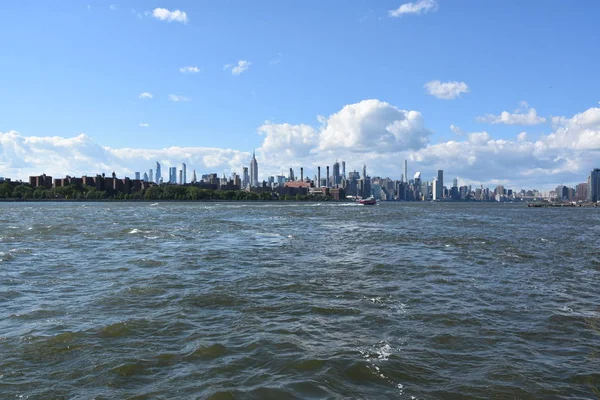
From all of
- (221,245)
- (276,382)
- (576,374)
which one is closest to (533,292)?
(576,374)

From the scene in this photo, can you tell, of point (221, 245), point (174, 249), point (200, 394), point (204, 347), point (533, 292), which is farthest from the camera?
point (221, 245)

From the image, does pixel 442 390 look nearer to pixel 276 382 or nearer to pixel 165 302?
pixel 276 382

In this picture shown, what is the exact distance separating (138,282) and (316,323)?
1024 centimetres

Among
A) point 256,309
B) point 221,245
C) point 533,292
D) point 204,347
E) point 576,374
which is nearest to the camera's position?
point 576,374

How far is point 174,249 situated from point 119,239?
34.8 feet

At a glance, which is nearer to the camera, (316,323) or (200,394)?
(200,394)

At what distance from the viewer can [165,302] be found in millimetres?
15953

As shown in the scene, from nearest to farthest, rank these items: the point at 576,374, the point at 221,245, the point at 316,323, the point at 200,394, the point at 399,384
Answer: the point at 200,394 → the point at 399,384 → the point at 576,374 → the point at 316,323 → the point at 221,245

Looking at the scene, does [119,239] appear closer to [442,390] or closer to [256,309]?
[256,309]

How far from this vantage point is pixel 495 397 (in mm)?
8602

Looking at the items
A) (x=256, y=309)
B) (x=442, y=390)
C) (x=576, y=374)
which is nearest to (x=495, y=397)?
(x=442, y=390)

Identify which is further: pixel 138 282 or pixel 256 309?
pixel 138 282

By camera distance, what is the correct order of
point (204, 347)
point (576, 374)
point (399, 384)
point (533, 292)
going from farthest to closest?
point (533, 292) < point (204, 347) < point (576, 374) < point (399, 384)

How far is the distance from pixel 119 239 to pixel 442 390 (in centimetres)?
3735
